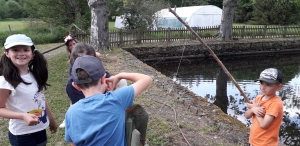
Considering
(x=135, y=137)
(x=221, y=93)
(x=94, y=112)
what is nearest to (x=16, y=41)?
(x=94, y=112)

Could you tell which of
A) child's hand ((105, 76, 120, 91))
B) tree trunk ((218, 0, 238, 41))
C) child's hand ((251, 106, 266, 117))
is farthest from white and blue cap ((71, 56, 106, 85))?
tree trunk ((218, 0, 238, 41))

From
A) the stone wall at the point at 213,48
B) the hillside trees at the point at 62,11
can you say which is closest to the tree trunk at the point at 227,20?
the stone wall at the point at 213,48

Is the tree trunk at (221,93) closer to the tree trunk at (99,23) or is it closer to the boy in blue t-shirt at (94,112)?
the tree trunk at (99,23)

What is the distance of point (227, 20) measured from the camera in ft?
48.5

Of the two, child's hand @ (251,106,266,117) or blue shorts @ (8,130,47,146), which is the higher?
child's hand @ (251,106,266,117)

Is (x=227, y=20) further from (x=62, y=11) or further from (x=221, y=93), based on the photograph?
(x=62, y=11)

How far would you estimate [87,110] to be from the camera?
1.43 m

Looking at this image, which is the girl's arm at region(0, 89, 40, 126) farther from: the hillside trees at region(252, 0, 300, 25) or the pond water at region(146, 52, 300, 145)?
A: the hillside trees at region(252, 0, 300, 25)

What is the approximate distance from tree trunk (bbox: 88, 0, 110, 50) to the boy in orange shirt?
8483mm

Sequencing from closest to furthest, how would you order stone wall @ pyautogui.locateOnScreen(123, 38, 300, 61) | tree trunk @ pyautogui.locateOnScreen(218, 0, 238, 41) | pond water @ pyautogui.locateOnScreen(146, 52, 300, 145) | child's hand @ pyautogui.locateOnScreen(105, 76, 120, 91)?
child's hand @ pyautogui.locateOnScreen(105, 76, 120, 91)
pond water @ pyautogui.locateOnScreen(146, 52, 300, 145)
stone wall @ pyautogui.locateOnScreen(123, 38, 300, 61)
tree trunk @ pyautogui.locateOnScreen(218, 0, 238, 41)

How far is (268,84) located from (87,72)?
1680mm

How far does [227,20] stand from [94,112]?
14.6 m

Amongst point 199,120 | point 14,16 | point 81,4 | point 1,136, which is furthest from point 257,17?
point 14,16

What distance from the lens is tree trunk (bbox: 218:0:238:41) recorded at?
14406 millimetres
